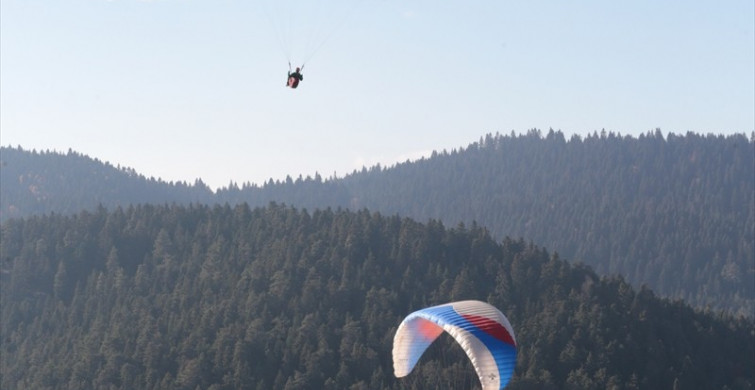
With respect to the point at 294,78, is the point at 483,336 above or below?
below

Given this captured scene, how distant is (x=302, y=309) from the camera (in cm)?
12062

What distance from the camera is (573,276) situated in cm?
13075

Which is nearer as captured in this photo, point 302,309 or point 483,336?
point 483,336

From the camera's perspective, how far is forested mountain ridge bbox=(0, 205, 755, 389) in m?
108

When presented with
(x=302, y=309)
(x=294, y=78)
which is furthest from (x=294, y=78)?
(x=302, y=309)

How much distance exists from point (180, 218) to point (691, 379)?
7037cm

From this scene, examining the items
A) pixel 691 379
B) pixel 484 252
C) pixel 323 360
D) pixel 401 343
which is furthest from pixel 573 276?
pixel 401 343

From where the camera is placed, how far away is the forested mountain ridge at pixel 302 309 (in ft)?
354

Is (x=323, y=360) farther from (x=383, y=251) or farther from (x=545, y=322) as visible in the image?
(x=383, y=251)

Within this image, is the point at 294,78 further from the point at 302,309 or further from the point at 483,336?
the point at 302,309

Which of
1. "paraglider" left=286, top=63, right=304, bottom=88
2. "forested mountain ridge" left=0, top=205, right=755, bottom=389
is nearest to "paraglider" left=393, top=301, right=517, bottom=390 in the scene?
"paraglider" left=286, top=63, right=304, bottom=88

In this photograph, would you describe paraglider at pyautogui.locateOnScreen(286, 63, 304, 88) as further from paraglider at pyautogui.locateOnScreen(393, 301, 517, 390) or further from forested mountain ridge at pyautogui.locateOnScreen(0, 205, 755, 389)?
forested mountain ridge at pyautogui.locateOnScreen(0, 205, 755, 389)

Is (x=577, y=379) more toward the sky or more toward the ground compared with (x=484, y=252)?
more toward the ground

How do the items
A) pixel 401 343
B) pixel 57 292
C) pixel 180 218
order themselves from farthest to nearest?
pixel 180 218
pixel 57 292
pixel 401 343
